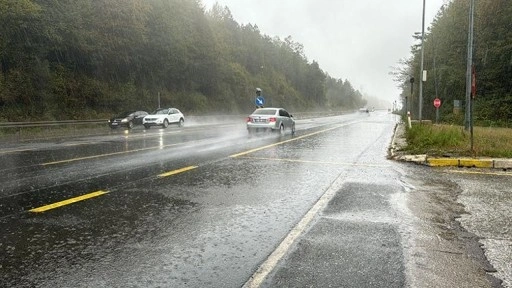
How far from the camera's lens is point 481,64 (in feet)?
164

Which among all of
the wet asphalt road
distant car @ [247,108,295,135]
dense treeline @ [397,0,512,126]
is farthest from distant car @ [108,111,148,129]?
dense treeline @ [397,0,512,126]

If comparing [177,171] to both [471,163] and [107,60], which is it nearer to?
[471,163]

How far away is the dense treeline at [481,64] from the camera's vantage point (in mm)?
43656

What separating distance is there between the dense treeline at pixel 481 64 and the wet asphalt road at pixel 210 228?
34.5 m

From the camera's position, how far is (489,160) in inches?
439

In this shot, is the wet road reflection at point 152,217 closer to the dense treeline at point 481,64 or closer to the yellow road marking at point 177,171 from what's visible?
the yellow road marking at point 177,171

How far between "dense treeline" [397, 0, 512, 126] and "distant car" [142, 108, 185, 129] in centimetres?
2256

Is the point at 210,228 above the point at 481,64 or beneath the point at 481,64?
beneath

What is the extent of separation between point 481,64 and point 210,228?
178 feet

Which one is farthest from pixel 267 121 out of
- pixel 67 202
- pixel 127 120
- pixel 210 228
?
pixel 210 228

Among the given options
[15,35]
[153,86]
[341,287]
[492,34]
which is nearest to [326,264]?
[341,287]

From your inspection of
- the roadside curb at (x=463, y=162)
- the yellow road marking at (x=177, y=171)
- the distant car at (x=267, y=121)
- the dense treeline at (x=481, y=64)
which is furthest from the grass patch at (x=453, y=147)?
the dense treeline at (x=481, y=64)

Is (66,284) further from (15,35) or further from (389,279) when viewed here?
(15,35)

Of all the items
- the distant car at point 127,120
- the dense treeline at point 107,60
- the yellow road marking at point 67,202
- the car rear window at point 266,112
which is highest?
the dense treeline at point 107,60
